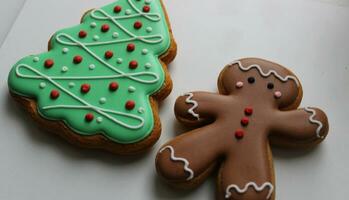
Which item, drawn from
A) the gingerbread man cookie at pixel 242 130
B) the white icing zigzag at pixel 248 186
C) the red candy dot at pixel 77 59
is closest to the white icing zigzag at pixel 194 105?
the gingerbread man cookie at pixel 242 130

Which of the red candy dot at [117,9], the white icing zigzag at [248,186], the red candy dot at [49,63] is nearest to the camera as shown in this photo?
the white icing zigzag at [248,186]

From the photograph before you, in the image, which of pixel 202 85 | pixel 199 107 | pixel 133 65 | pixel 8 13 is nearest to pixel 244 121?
pixel 199 107

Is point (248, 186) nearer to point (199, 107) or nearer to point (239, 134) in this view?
point (239, 134)

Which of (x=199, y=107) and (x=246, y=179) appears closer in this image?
(x=246, y=179)

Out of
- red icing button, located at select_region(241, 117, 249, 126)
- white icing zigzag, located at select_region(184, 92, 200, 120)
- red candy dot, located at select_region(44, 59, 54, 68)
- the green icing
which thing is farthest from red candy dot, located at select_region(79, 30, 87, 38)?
red icing button, located at select_region(241, 117, 249, 126)

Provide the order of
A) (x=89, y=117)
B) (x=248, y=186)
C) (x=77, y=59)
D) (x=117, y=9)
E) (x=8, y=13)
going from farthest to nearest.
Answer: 1. (x=8, y=13)
2. (x=117, y=9)
3. (x=77, y=59)
4. (x=89, y=117)
5. (x=248, y=186)

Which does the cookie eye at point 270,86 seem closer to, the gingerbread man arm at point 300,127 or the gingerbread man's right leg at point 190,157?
the gingerbread man arm at point 300,127
